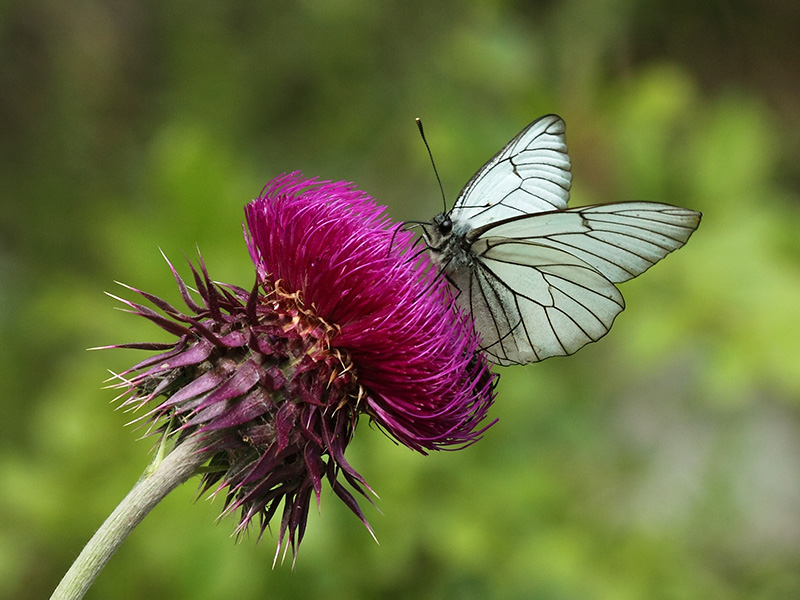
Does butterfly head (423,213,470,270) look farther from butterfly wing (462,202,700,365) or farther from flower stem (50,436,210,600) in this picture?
flower stem (50,436,210,600)

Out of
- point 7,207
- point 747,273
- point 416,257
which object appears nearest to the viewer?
point 416,257

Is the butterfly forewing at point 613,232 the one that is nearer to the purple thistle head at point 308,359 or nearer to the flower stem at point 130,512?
the purple thistle head at point 308,359

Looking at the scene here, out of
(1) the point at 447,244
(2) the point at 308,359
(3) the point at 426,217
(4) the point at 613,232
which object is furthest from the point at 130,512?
(3) the point at 426,217

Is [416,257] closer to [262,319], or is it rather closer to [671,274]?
[262,319]

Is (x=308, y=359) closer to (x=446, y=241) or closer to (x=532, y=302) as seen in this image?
(x=446, y=241)

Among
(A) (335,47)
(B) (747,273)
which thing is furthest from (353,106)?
(B) (747,273)

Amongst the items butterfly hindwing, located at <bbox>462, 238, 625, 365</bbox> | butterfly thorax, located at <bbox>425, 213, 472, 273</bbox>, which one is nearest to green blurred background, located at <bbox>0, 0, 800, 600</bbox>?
butterfly hindwing, located at <bbox>462, 238, 625, 365</bbox>
